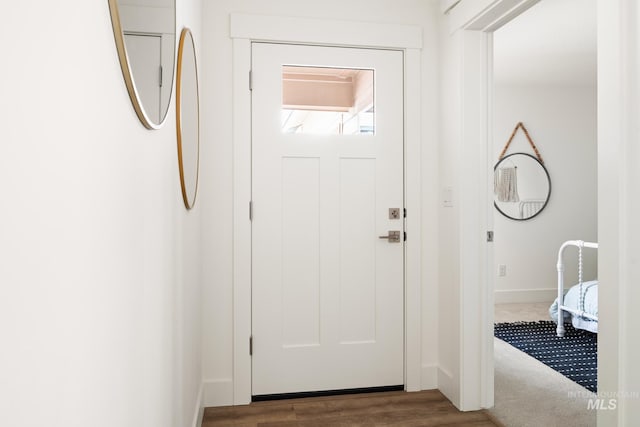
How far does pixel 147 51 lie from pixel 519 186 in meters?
4.67

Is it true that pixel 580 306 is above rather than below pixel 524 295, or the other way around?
above

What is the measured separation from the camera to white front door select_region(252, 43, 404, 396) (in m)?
2.40

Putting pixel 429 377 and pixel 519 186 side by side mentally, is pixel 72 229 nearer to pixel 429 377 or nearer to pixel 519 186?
pixel 429 377

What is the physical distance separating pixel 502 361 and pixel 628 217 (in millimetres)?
1985

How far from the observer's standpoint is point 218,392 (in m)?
2.34

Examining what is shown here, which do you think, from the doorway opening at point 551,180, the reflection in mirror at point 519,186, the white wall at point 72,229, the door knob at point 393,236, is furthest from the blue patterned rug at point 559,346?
the white wall at point 72,229

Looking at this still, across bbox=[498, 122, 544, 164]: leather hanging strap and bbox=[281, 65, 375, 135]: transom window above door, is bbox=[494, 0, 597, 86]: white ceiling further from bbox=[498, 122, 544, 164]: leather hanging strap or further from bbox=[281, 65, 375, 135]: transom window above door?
bbox=[281, 65, 375, 135]: transom window above door

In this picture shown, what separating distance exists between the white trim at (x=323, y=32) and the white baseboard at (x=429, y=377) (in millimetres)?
1911

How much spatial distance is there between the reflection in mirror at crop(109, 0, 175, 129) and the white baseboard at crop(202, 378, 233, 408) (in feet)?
5.63

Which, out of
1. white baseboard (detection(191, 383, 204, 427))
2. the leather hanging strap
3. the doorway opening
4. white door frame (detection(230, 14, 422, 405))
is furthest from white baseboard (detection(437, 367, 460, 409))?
the leather hanging strap

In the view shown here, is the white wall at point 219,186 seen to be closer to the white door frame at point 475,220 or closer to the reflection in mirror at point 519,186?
the white door frame at point 475,220

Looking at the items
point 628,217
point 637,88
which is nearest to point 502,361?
point 628,217

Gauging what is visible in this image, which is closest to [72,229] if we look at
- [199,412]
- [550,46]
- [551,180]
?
[199,412]

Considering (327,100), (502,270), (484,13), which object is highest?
(484,13)
